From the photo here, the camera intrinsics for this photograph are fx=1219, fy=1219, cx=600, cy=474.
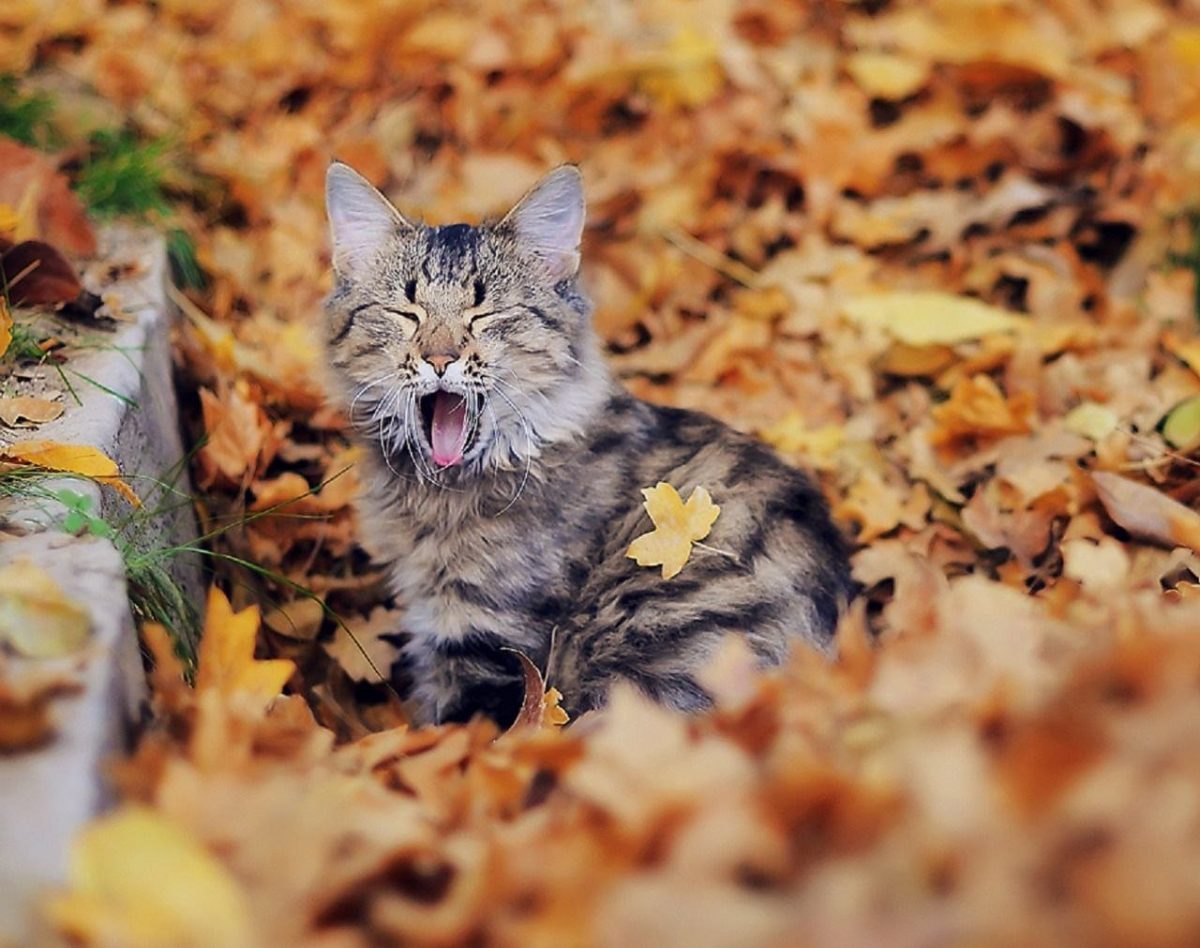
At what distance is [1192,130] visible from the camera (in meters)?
4.14

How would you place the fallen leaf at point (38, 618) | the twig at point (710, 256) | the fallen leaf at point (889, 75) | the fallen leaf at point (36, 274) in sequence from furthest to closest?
the fallen leaf at point (889, 75), the twig at point (710, 256), the fallen leaf at point (36, 274), the fallen leaf at point (38, 618)

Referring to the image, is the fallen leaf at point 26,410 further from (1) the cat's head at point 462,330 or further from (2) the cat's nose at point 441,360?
(2) the cat's nose at point 441,360

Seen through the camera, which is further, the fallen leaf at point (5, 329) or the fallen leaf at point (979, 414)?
the fallen leaf at point (979, 414)

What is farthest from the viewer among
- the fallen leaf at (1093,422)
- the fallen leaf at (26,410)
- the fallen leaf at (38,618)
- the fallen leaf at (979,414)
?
the fallen leaf at (979,414)

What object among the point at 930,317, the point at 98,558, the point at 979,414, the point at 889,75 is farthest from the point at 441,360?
the point at 889,75

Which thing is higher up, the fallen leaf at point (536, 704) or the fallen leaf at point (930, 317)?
the fallen leaf at point (930, 317)

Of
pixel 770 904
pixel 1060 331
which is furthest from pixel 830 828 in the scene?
pixel 1060 331

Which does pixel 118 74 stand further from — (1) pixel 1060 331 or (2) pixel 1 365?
(1) pixel 1060 331

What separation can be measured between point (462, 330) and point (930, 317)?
174cm

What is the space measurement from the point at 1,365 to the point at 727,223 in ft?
8.30

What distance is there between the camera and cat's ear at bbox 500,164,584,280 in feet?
8.87

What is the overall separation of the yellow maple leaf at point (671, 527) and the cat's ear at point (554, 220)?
605 mm

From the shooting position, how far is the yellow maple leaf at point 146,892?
1.29 meters

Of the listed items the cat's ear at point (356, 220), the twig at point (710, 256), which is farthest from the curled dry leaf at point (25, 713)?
the twig at point (710, 256)
